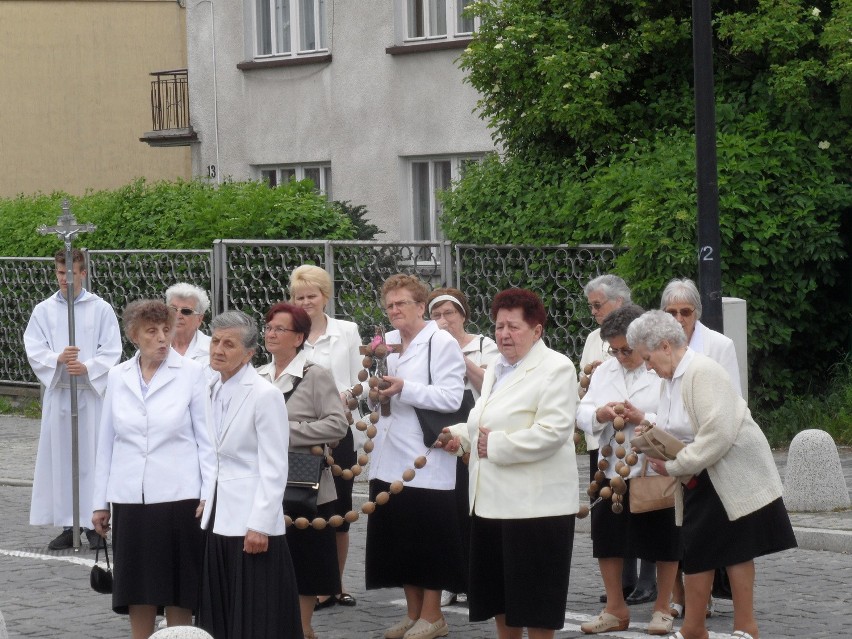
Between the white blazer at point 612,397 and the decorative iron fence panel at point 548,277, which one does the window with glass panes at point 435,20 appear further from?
the white blazer at point 612,397

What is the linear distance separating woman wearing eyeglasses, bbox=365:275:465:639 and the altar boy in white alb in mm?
3846

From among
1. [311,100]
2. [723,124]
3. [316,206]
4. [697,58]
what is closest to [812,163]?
[723,124]

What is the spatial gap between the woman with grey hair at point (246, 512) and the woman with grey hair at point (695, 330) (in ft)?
8.03

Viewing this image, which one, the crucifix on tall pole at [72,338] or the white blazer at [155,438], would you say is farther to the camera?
the crucifix on tall pole at [72,338]

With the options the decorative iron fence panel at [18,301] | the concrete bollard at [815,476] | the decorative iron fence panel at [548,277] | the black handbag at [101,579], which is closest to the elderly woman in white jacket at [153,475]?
the black handbag at [101,579]

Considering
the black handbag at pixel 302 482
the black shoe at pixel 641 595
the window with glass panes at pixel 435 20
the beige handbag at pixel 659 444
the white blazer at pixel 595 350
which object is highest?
the window with glass panes at pixel 435 20

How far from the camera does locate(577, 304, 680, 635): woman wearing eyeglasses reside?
8.08 m

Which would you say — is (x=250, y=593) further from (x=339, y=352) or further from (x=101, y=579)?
(x=339, y=352)

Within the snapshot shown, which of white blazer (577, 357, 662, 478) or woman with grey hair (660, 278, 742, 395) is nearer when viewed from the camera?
white blazer (577, 357, 662, 478)

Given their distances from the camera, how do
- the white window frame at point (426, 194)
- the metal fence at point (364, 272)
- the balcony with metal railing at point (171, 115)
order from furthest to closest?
the balcony with metal railing at point (171, 115), the white window frame at point (426, 194), the metal fence at point (364, 272)

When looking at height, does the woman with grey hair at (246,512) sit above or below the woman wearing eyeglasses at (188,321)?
below

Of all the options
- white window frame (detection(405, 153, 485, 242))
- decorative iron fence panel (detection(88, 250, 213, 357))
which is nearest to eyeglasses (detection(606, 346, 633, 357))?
decorative iron fence panel (detection(88, 250, 213, 357))

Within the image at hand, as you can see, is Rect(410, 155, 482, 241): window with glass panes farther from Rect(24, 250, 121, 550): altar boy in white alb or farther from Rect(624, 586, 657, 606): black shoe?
Rect(624, 586, 657, 606): black shoe

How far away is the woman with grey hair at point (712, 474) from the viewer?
23.5 ft
